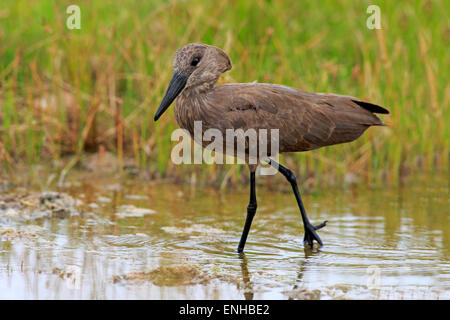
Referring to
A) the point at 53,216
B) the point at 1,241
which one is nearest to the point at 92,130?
the point at 53,216

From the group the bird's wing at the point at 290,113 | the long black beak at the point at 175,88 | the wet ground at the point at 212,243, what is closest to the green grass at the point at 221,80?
the wet ground at the point at 212,243

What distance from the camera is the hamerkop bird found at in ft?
18.6

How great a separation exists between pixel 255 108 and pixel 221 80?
1614mm

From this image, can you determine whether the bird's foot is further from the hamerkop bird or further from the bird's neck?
the bird's neck

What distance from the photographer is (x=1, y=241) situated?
18.8 feet

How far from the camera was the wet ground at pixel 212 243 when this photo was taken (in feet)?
15.7

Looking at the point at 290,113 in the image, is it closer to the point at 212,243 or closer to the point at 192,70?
the point at 192,70

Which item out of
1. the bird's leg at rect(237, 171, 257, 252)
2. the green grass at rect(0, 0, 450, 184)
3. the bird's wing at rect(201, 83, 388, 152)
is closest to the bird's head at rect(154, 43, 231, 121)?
the bird's wing at rect(201, 83, 388, 152)

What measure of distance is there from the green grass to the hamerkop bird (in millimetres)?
1513

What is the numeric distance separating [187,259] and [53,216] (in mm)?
1544

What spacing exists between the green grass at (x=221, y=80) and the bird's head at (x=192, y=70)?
155cm

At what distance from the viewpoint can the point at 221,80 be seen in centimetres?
728

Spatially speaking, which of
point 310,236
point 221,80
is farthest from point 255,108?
point 221,80

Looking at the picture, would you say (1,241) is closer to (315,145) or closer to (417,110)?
(315,145)
